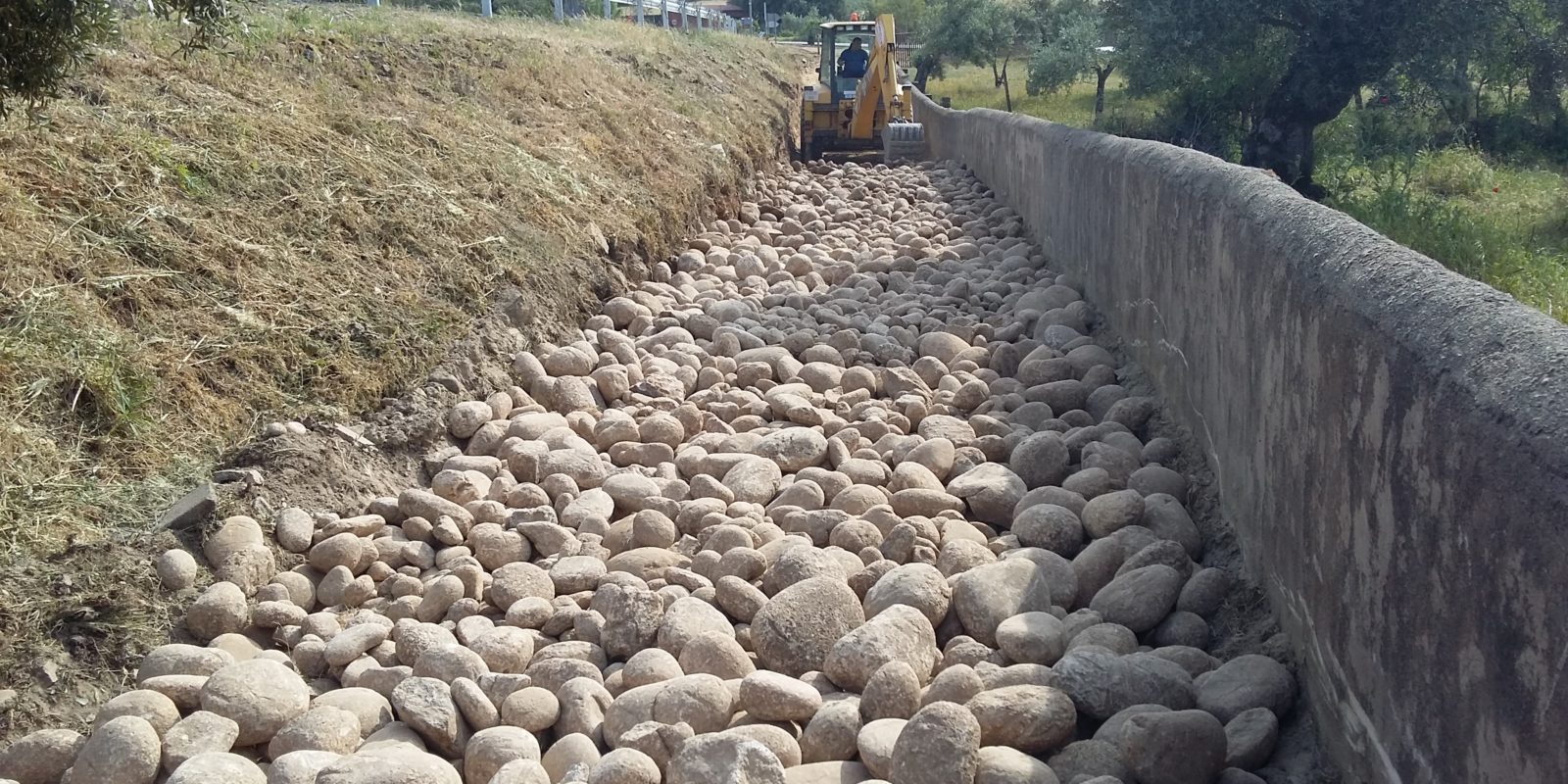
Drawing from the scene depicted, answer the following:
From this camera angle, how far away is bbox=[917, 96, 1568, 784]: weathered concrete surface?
6.91 feet

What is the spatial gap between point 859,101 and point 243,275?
1426cm

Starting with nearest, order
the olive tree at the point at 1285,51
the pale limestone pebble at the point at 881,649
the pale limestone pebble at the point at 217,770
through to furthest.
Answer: the pale limestone pebble at the point at 217,770
the pale limestone pebble at the point at 881,649
the olive tree at the point at 1285,51

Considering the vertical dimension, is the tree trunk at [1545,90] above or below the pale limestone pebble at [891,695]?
above

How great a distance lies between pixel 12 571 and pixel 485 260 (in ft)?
11.7

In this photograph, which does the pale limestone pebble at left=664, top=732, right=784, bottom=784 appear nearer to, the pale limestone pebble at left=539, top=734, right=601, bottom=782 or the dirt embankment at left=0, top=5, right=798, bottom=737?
the pale limestone pebble at left=539, top=734, right=601, bottom=782

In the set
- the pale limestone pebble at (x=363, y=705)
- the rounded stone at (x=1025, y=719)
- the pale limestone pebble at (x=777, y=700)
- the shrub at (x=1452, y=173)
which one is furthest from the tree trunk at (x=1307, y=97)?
the pale limestone pebble at (x=363, y=705)

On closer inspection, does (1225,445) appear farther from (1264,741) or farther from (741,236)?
(741,236)

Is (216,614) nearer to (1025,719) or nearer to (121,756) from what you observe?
(121,756)

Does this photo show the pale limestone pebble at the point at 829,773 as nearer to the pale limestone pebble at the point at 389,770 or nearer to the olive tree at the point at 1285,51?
the pale limestone pebble at the point at 389,770

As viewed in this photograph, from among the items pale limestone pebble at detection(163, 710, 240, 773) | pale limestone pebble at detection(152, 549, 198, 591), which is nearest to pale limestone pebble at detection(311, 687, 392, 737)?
pale limestone pebble at detection(163, 710, 240, 773)

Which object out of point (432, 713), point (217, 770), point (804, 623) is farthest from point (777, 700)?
point (217, 770)

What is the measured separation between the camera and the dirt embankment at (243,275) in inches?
156

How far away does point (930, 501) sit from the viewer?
4797mm

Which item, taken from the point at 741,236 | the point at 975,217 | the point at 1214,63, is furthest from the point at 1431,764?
the point at 1214,63
